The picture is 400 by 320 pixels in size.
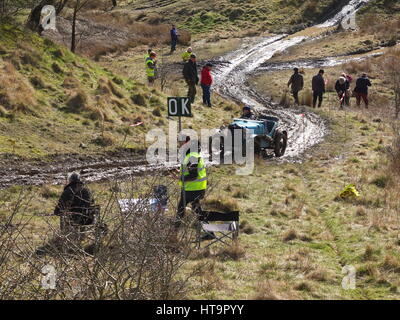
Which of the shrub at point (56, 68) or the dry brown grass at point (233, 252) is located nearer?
the dry brown grass at point (233, 252)

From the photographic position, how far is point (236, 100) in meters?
28.2

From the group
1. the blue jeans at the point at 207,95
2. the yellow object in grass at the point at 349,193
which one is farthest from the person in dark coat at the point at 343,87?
the yellow object in grass at the point at 349,193

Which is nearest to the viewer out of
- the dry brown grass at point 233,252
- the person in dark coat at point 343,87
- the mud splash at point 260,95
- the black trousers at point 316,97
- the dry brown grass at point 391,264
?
the dry brown grass at point 391,264

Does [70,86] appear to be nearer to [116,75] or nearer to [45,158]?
[116,75]

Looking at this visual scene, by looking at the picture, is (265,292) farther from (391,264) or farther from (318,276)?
(391,264)

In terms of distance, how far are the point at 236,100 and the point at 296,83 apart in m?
2.72

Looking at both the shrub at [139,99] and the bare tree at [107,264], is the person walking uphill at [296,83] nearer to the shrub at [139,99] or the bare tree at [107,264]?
the shrub at [139,99]

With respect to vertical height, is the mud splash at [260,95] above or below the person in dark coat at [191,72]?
below

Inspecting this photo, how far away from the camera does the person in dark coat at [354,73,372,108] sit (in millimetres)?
26031

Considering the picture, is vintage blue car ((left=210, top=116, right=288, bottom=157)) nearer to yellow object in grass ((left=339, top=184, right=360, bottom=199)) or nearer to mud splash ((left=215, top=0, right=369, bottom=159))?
mud splash ((left=215, top=0, right=369, bottom=159))

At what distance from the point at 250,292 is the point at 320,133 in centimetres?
1414

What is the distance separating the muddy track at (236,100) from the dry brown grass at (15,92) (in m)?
2.72

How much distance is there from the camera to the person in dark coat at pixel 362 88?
1025 inches
